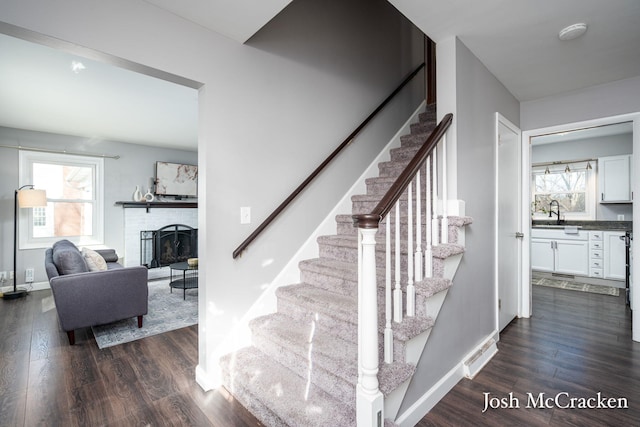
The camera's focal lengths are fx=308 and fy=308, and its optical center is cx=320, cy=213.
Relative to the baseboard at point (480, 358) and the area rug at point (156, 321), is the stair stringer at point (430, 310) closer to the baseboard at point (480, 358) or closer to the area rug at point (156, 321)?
the baseboard at point (480, 358)

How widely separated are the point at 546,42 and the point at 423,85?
2.06m

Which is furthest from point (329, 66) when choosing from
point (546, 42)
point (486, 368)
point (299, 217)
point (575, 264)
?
point (575, 264)

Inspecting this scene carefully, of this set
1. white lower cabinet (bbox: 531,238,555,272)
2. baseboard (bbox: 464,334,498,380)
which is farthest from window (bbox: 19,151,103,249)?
white lower cabinet (bbox: 531,238,555,272)

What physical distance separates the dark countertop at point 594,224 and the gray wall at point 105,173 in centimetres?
715

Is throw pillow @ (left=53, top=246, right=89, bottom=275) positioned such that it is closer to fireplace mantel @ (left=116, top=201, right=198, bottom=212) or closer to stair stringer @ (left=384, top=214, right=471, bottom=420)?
fireplace mantel @ (left=116, top=201, right=198, bottom=212)

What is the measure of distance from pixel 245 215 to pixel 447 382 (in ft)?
5.90

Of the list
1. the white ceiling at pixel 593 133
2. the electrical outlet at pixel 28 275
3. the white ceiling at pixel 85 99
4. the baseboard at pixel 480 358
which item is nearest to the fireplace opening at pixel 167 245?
the electrical outlet at pixel 28 275

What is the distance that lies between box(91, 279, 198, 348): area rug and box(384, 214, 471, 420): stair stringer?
8.18ft

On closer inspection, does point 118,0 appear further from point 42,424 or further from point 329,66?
point 42,424

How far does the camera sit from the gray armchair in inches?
111

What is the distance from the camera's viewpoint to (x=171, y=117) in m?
4.43

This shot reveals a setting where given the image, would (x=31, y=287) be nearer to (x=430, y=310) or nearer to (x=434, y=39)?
(x=430, y=310)

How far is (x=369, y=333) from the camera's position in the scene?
55.1 inches

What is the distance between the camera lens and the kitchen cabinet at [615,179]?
4.95 metres
